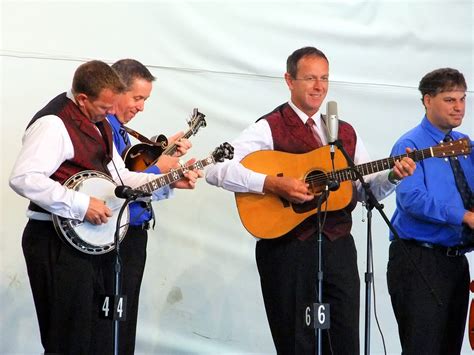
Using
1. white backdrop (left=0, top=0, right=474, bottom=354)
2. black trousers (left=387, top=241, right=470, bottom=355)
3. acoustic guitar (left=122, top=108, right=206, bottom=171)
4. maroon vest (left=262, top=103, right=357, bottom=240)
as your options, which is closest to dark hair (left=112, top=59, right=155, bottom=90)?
acoustic guitar (left=122, top=108, right=206, bottom=171)

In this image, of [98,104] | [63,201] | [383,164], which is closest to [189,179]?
[98,104]

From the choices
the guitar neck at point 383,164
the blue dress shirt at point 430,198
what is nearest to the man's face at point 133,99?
the guitar neck at point 383,164

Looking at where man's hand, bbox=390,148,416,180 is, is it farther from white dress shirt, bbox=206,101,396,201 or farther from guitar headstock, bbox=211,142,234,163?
guitar headstock, bbox=211,142,234,163

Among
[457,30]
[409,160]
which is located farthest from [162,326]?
[457,30]

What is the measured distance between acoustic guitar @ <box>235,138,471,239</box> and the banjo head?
2.22 feet

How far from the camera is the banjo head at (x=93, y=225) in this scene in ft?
12.6

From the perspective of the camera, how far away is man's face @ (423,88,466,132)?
466 centimetres

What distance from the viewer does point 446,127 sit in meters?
4.68

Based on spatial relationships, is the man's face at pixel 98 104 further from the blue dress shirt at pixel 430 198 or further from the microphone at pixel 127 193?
the blue dress shirt at pixel 430 198

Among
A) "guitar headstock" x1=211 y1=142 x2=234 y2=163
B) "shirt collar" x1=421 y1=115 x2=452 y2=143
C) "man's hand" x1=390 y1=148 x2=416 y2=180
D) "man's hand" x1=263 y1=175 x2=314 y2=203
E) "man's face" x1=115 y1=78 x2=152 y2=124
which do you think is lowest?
"man's hand" x1=263 y1=175 x2=314 y2=203

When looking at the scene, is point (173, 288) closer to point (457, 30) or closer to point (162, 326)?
point (162, 326)

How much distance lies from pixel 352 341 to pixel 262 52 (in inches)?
90.4

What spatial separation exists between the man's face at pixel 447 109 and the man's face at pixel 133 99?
155 cm

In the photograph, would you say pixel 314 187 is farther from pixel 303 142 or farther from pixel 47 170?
pixel 47 170
